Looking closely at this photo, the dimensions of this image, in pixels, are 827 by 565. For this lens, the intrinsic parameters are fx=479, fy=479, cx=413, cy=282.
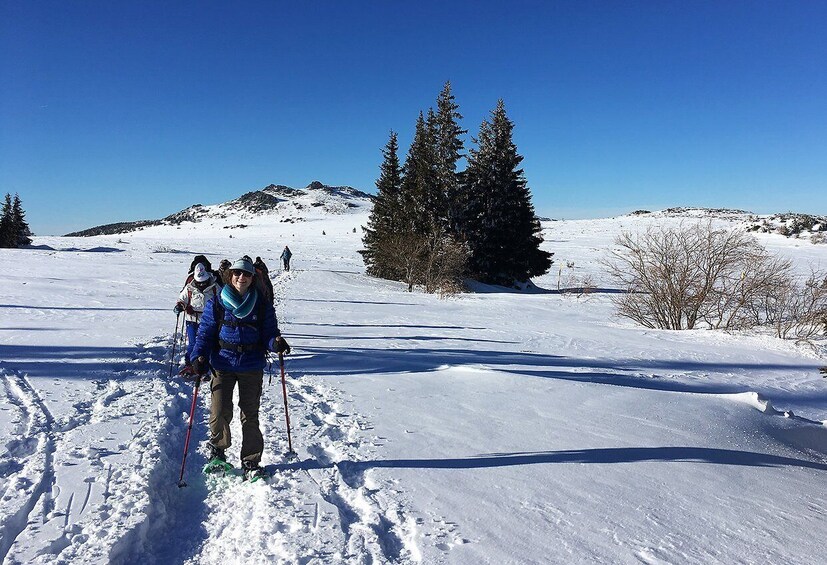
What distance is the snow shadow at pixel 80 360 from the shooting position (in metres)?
7.12

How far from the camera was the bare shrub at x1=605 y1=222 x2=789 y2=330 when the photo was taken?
54.1ft

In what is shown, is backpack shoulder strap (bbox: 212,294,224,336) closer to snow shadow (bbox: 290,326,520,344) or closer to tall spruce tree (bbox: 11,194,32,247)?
snow shadow (bbox: 290,326,520,344)

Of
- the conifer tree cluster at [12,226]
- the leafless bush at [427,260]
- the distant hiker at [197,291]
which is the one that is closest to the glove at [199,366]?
the distant hiker at [197,291]

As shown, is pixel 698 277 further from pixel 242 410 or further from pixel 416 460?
pixel 242 410

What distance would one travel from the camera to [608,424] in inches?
228

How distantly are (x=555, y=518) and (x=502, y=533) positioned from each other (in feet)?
1.65

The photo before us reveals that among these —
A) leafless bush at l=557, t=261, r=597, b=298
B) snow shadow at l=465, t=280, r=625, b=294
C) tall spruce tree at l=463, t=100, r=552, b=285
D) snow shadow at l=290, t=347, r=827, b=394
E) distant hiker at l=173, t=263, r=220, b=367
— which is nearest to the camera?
distant hiker at l=173, t=263, r=220, b=367

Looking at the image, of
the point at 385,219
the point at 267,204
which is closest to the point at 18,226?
the point at 385,219

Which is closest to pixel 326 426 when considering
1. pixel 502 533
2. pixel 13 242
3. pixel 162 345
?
pixel 502 533

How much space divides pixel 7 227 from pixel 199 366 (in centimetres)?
5468

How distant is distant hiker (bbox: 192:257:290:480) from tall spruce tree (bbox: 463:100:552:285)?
26.2 m

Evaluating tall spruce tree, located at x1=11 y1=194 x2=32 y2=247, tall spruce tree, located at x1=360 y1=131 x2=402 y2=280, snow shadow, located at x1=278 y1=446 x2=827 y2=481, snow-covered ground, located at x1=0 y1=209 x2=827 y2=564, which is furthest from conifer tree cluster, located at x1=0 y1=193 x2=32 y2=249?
snow shadow, located at x1=278 y1=446 x2=827 y2=481

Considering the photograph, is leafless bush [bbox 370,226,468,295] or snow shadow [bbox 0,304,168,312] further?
leafless bush [bbox 370,226,468,295]

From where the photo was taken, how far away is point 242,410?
13.9 ft
